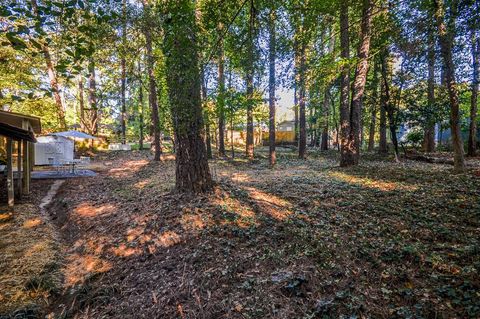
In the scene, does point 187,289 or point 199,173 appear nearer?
point 187,289

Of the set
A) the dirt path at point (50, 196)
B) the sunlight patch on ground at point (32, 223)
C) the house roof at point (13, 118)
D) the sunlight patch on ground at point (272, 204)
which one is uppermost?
the house roof at point (13, 118)

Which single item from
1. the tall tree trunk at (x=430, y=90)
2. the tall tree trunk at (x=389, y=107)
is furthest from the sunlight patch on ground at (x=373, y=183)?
the tall tree trunk at (x=389, y=107)

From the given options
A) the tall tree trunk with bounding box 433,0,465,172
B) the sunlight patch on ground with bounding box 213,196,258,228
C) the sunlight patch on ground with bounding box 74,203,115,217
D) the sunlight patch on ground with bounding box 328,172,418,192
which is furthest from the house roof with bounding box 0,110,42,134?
the tall tree trunk with bounding box 433,0,465,172

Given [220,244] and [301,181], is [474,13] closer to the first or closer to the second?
[301,181]

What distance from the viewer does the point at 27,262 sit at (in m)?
3.80

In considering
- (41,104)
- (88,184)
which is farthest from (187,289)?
(41,104)

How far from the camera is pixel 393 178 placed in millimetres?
6445

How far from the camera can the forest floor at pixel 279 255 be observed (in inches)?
95.3

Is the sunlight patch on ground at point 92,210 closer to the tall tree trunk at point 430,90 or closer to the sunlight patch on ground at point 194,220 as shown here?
the sunlight patch on ground at point 194,220

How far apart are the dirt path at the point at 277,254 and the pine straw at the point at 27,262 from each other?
0.74 ft

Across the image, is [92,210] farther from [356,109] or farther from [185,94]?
[356,109]

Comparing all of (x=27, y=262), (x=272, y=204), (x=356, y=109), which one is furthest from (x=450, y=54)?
(x=27, y=262)

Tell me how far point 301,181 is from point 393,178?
235 cm

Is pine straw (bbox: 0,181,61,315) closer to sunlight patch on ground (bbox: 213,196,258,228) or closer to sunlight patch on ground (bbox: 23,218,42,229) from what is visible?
sunlight patch on ground (bbox: 23,218,42,229)
